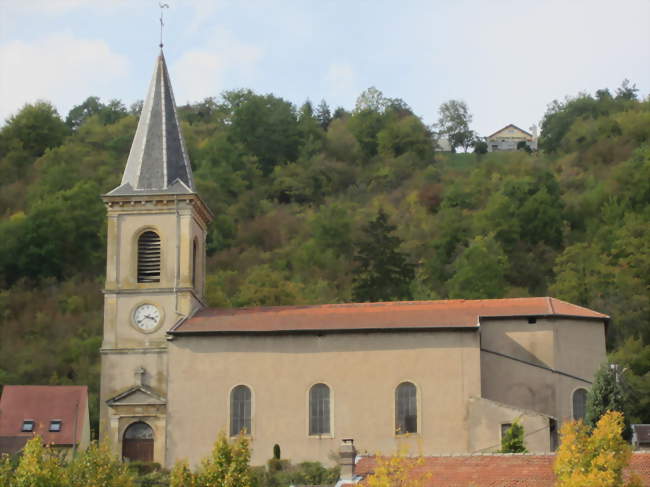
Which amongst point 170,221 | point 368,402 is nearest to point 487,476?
point 368,402

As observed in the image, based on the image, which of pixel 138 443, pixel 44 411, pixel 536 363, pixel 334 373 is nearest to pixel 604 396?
pixel 536 363

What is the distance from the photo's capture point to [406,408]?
162ft

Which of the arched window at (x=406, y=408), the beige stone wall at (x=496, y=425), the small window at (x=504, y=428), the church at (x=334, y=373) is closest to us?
the beige stone wall at (x=496, y=425)

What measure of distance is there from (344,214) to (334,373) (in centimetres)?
4405

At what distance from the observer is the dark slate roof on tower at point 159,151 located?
5491 cm

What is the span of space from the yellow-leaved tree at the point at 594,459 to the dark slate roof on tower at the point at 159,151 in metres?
25.4

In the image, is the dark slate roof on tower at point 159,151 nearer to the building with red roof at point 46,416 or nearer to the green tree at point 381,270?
the building with red roof at point 46,416

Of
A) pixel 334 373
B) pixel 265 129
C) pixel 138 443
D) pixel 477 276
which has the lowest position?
pixel 138 443

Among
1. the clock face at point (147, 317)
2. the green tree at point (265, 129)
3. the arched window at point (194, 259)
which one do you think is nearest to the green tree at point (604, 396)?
the arched window at point (194, 259)

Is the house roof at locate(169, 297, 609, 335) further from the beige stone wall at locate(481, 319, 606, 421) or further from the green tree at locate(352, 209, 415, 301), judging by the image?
the green tree at locate(352, 209, 415, 301)

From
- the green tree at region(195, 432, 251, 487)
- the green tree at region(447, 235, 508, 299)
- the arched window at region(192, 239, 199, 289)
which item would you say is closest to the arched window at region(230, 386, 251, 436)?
the arched window at region(192, 239, 199, 289)

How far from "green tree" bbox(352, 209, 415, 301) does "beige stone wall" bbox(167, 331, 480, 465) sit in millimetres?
26482

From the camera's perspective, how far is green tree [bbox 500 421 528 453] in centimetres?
4525

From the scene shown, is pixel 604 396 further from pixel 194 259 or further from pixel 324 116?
pixel 324 116
